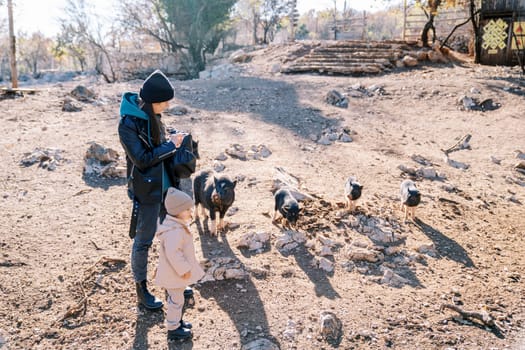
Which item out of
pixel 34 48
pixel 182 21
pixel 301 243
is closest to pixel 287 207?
pixel 301 243

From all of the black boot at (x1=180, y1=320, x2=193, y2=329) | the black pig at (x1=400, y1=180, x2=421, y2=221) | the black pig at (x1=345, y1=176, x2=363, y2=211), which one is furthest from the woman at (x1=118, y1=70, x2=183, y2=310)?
the black pig at (x1=400, y1=180, x2=421, y2=221)

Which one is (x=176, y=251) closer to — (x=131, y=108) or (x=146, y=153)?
(x=146, y=153)

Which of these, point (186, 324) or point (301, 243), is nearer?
point (186, 324)

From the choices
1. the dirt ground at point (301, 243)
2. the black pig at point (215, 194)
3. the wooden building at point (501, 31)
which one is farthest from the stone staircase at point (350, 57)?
the black pig at point (215, 194)

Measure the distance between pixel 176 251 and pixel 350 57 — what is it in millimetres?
15555

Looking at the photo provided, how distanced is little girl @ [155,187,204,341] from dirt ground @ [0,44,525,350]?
567mm

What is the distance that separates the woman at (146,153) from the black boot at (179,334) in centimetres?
56

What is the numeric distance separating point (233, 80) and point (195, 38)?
10826 millimetres

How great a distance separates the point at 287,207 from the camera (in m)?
→ 5.44

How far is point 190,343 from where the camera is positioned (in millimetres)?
3635

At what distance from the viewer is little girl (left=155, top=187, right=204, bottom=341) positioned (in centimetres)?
328

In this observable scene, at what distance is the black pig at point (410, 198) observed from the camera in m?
5.96

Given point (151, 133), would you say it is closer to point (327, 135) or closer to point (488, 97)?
point (327, 135)

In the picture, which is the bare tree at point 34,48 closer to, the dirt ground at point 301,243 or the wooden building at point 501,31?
the dirt ground at point 301,243
